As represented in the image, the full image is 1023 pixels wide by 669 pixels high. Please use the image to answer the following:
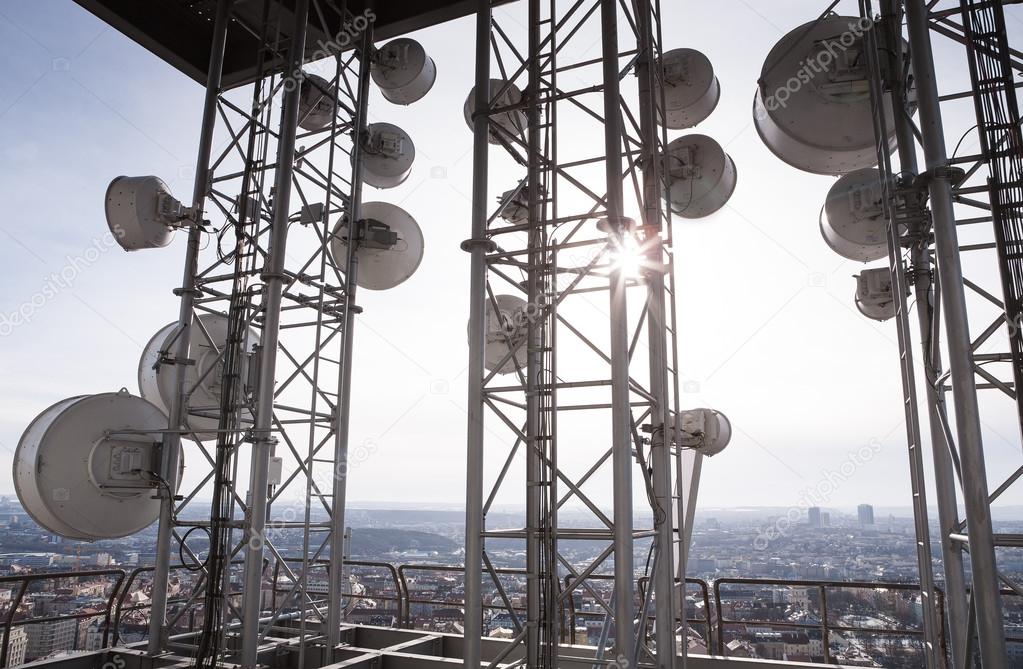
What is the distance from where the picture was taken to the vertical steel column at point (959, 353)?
17.4 ft

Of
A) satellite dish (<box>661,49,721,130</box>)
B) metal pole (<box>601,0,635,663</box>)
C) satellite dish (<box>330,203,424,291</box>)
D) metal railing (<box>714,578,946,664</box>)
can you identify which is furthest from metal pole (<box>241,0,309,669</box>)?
→ metal railing (<box>714,578,946,664</box>)

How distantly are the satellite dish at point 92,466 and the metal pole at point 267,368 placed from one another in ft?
5.63

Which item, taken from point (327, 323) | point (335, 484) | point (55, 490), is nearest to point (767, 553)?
point (335, 484)

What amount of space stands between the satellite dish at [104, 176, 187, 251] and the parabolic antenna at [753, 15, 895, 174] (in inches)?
329

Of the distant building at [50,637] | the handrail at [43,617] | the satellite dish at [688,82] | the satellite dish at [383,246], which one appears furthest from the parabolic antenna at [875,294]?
the distant building at [50,637]

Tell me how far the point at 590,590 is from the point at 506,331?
2818mm

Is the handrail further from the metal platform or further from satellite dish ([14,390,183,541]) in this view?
the metal platform

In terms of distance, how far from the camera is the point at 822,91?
7836mm

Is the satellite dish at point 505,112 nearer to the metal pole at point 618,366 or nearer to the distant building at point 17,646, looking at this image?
the metal pole at point 618,366

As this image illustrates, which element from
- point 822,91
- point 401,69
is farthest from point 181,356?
point 822,91

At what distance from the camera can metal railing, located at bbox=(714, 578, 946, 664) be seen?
853 centimetres

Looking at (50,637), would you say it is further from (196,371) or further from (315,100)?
(315,100)

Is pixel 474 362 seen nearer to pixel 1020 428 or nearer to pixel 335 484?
pixel 335 484

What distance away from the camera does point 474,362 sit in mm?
7406
